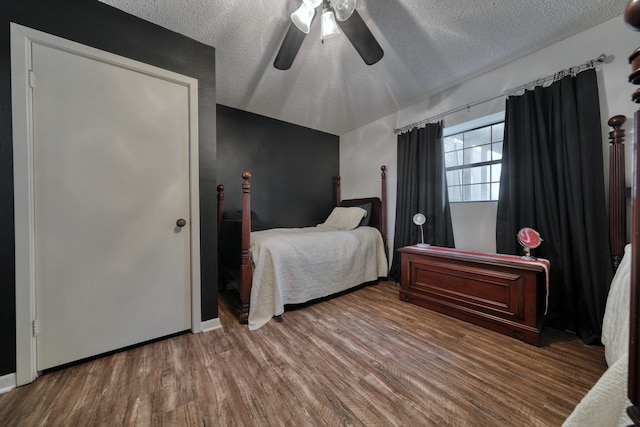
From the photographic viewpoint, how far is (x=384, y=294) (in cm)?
261

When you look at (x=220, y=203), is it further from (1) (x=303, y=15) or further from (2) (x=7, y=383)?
(1) (x=303, y=15)

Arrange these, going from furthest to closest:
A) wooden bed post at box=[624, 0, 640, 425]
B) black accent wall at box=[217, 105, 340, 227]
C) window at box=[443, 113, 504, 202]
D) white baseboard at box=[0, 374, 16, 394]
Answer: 1. black accent wall at box=[217, 105, 340, 227]
2. window at box=[443, 113, 504, 202]
3. white baseboard at box=[0, 374, 16, 394]
4. wooden bed post at box=[624, 0, 640, 425]

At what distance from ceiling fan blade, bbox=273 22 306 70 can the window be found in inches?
77.9

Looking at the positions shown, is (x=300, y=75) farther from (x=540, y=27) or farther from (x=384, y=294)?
(x=384, y=294)

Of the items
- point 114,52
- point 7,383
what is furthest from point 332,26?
point 7,383

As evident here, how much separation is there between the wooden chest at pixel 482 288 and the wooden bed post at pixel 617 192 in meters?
0.44

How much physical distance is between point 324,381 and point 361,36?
206cm

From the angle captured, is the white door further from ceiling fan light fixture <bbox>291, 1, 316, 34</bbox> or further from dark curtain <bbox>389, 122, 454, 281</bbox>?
dark curtain <bbox>389, 122, 454, 281</bbox>

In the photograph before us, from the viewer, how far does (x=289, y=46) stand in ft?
5.05

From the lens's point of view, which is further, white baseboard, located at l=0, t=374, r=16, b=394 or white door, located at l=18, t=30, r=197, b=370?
white door, located at l=18, t=30, r=197, b=370

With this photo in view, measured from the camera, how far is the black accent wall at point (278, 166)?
10.0ft

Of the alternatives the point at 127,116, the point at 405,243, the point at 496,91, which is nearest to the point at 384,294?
the point at 405,243

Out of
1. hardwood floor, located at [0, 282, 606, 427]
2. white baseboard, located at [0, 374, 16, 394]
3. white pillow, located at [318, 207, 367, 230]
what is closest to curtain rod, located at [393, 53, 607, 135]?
white pillow, located at [318, 207, 367, 230]

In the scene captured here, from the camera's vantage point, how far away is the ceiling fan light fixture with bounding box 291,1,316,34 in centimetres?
130
